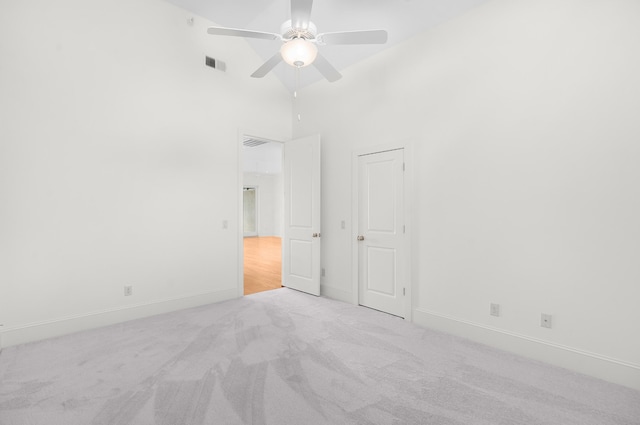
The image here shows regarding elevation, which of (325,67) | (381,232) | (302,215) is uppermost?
(325,67)

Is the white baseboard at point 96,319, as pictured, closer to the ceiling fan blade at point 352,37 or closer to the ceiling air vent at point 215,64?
the ceiling air vent at point 215,64

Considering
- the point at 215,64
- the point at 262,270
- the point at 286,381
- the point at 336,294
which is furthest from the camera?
the point at 262,270

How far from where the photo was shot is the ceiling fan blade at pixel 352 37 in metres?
2.44

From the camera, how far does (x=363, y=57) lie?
13.0 ft

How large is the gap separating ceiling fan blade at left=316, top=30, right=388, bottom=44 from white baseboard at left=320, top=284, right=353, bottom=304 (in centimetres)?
307

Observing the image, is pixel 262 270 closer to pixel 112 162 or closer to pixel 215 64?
pixel 112 162

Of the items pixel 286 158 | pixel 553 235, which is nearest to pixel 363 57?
pixel 286 158

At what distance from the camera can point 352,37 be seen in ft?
8.21

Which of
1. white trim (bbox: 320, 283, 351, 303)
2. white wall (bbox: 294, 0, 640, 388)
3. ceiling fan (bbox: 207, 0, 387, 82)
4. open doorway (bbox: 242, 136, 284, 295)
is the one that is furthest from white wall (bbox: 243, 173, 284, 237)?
ceiling fan (bbox: 207, 0, 387, 82)

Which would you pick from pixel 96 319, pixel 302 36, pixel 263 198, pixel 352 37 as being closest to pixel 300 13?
pixel 302 36

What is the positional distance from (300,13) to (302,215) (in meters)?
2.88

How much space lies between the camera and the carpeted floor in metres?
1.83

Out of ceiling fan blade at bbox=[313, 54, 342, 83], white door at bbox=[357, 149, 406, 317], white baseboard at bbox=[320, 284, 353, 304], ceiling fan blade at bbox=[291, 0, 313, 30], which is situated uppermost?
ceiling fan blade at bbox=[291, 0, 313, 30]

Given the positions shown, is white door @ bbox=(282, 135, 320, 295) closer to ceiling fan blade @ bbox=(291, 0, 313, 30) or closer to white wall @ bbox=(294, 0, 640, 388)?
white wall @ bbox=(294, 0, 640, 388)
